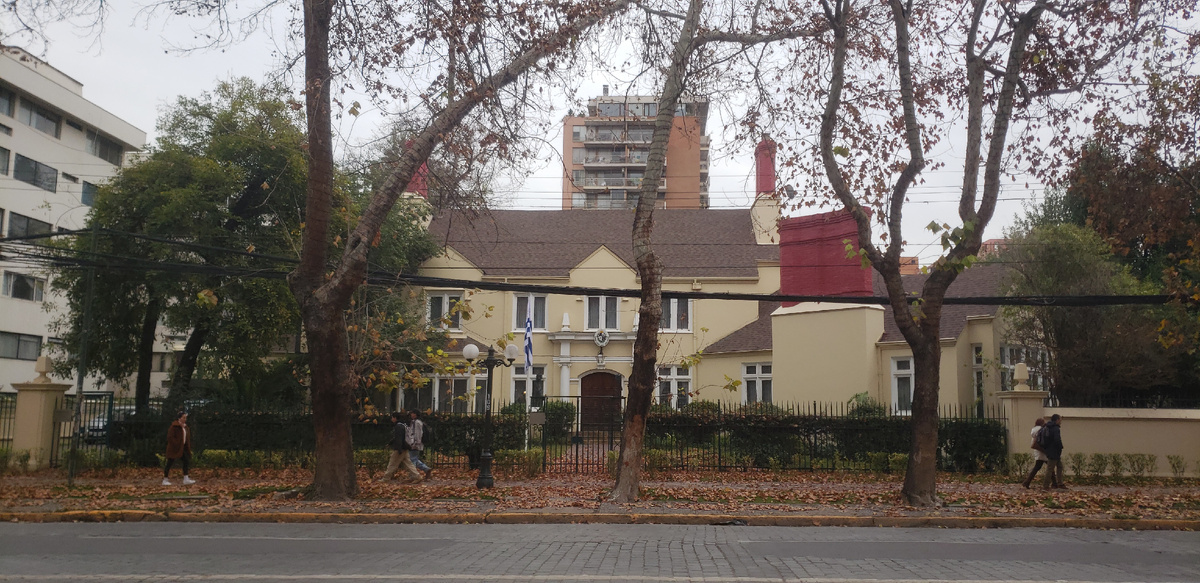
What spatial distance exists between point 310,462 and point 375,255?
30.4 ft

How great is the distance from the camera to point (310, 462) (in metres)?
22.0

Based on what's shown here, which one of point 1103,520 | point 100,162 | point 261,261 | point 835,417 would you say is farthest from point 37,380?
point 100,162

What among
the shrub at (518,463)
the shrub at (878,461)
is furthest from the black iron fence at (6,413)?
the shrub at (878,461)

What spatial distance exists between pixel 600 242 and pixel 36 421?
21.9m

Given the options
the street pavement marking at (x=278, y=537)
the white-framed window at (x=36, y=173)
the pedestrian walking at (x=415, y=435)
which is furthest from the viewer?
the white-framed window at (x=36, y=173)

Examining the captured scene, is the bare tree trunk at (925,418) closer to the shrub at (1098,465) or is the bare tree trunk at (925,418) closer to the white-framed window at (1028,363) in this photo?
the shrub at (1098,465)

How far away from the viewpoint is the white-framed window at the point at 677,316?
117 ft

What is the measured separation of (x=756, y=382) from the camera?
3291 centimetres

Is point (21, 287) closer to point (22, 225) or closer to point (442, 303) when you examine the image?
point (22, 225)

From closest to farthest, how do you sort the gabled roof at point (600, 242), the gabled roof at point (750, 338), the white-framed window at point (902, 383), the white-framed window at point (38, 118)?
the white-framed window at point (902, 383)
the gabled roof at point (750, 338)
the gabled roof at point (600, 242)
the white-framed window at point (38, 118)

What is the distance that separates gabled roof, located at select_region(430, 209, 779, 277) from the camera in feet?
117

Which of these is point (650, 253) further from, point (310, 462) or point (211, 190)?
point (211, 190)

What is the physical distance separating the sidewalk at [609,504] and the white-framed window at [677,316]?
15913 mm

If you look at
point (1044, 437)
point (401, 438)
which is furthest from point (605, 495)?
point (1044, 437)
